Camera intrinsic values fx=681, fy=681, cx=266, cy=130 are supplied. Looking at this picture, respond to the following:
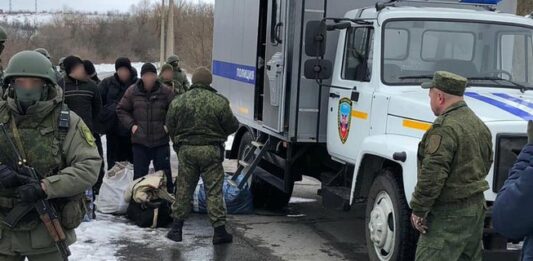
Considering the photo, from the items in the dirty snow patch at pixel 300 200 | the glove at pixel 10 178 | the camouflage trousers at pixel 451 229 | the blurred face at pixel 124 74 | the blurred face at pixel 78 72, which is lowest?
the dirty snow patch at pixel 300 200

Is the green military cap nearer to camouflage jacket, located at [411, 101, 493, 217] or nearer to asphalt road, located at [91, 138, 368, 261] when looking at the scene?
camouflage jacket, located at [411, 101, 493, 217]

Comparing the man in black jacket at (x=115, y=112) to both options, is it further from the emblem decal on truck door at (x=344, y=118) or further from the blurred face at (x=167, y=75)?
the emblem decal on truck door at (x=344, y=118)

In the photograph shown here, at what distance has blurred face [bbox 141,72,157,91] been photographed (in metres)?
7.38

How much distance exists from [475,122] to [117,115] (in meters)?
4.55

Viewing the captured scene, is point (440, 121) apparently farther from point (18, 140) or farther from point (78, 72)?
point (78, 72)

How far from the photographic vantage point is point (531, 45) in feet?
20.8

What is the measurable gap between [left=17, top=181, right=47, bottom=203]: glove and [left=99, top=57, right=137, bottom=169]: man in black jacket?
15.5 feet

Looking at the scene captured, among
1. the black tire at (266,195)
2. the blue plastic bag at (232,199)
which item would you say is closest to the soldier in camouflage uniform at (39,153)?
the blue plastic bag at (232,199)

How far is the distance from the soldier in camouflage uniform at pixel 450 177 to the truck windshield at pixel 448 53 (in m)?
1.74

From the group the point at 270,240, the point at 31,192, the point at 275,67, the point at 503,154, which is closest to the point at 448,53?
the point at 503,154

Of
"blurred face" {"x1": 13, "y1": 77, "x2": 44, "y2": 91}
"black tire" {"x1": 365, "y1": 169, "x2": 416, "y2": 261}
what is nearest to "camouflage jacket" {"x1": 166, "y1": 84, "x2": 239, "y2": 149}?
"black tire" {"x1": 365, "y1": 169, "x2": 416, "y2": 261}

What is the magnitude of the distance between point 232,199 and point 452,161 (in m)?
4.17

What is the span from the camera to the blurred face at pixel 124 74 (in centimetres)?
840

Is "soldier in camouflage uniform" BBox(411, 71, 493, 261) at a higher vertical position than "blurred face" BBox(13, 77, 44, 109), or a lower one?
lower
